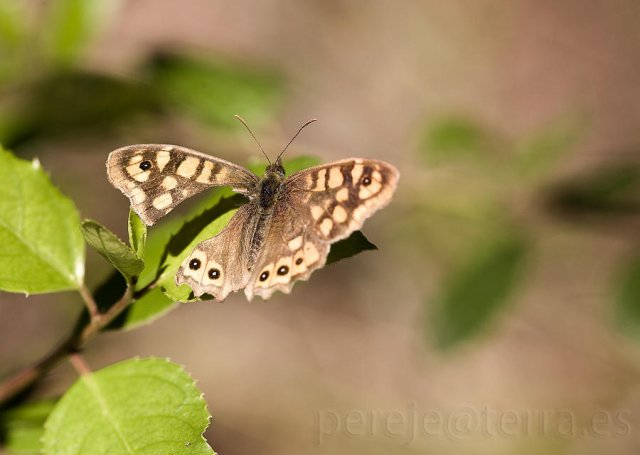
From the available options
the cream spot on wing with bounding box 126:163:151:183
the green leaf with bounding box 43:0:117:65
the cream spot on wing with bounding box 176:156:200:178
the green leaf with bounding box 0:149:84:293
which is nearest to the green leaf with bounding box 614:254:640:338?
the cream spot on wing with bounding box 176:156:200:178

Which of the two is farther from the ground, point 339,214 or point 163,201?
point 339,214

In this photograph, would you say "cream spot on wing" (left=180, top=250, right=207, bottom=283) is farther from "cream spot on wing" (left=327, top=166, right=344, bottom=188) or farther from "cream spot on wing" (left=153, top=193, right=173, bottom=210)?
"cream spot on wing" (left=327, top=166, right=344, bottom=188)

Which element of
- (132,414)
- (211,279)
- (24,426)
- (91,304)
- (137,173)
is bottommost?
(24,426)

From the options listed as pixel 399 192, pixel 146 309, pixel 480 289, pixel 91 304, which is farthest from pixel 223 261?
pixel 399 192

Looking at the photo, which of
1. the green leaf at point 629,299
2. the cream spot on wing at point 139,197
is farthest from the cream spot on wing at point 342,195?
the green leaf at point 629,299

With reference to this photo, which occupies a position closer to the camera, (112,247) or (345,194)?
(112,247)

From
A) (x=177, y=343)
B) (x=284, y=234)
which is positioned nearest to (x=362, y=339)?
(x=177, y=343)

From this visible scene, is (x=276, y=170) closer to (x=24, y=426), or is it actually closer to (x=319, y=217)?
(x=319, y=217)

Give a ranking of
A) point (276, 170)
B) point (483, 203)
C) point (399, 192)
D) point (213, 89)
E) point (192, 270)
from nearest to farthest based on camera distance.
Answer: point (192, 270)
point (276, 170)
point (213, 89)
point (483, 203)
point (399, 192)
